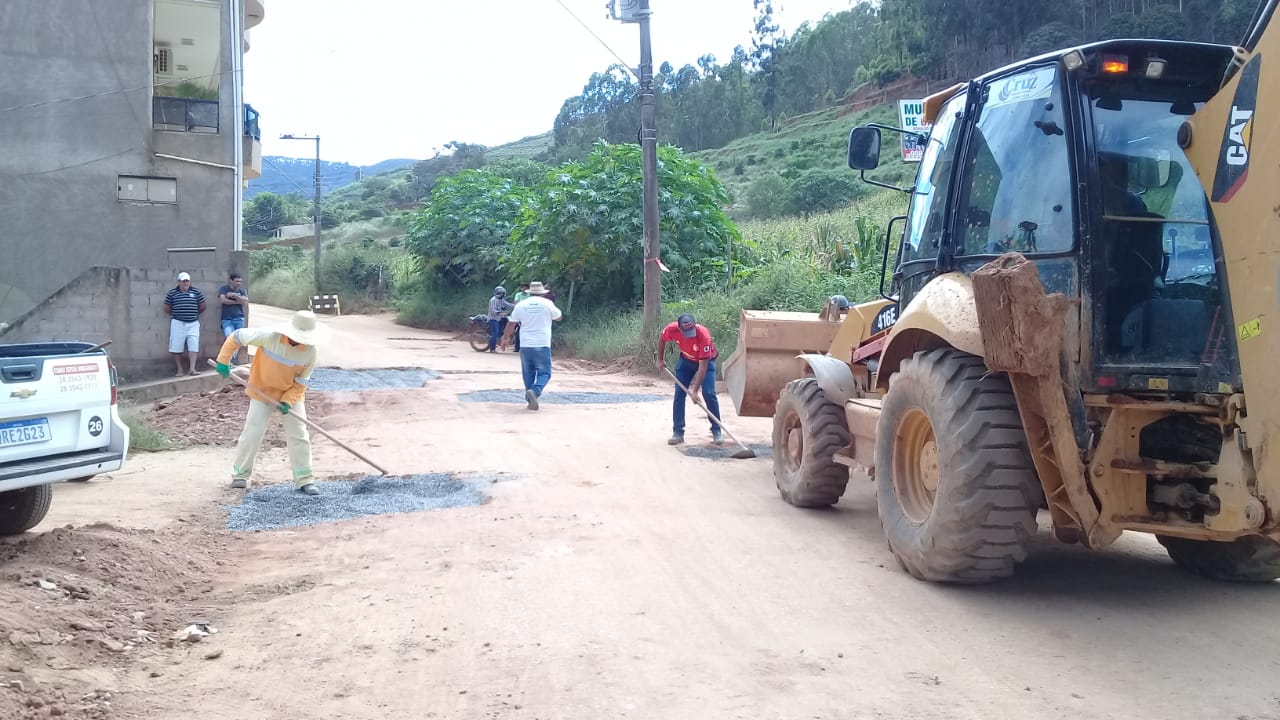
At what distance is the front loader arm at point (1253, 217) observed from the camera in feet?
13.7

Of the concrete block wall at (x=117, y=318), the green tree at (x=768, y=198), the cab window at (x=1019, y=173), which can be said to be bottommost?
the concrete block wall at (x=117, y=318)

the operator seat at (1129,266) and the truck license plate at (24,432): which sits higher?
the operator seat at (1129,266)

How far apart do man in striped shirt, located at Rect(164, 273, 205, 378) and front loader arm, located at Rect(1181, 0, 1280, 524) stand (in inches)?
561

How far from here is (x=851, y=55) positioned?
71438 mm

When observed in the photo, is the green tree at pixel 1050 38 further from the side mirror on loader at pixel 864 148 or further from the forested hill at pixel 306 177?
the forested hill at pixel 306 177

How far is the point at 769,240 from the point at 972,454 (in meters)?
18.8

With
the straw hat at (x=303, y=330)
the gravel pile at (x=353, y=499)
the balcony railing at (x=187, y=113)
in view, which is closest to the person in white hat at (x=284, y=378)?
the straw hat at (x=303, y=330)

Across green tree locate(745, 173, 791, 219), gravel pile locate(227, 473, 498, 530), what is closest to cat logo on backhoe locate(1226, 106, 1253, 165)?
gravel pile locate(227, 473, 498, 530)

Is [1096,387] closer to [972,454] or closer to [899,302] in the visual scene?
[972,454]

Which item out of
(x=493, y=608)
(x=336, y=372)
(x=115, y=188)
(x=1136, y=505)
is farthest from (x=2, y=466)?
(x=115, y=188)

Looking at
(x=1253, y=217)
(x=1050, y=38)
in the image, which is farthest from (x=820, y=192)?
(x=1253, y=217)

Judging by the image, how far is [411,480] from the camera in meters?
9.03

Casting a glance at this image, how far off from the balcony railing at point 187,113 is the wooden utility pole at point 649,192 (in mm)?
8325

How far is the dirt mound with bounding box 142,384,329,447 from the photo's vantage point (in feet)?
38.8
